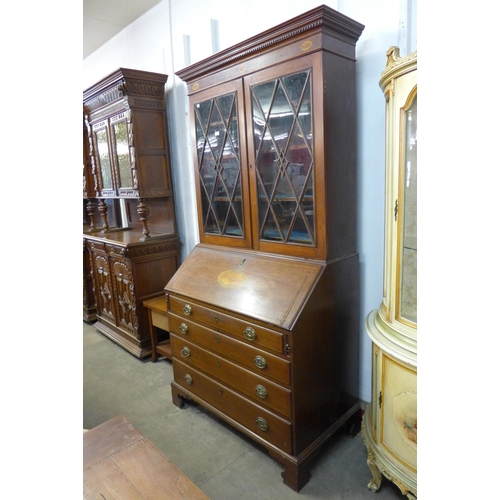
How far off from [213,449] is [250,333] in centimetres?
75

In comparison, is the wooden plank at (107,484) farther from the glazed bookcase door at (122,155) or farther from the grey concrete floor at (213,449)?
the glazed bookcase door at (122,155)

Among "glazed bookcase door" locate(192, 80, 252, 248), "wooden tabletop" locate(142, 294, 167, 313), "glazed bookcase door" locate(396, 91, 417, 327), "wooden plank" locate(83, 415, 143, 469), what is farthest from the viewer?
"wooden tabletop" locate(142, 294, 167, 313)

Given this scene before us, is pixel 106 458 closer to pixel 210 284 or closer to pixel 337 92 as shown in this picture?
pixel 210 284

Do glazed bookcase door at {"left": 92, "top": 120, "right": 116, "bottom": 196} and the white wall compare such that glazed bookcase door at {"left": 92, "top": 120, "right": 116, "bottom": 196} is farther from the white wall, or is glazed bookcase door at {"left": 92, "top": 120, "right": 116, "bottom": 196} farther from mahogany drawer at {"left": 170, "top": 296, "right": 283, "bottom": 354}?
mahogany drawer at {"left": 170, "top": 296, "right": 283, "bottom": 354}

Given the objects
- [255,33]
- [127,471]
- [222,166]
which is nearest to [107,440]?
[127,471]

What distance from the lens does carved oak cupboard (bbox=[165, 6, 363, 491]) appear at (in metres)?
1.66

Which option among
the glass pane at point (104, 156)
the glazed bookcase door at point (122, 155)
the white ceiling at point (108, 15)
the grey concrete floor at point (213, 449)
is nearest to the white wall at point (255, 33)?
the white ceiling at point (108, 15)

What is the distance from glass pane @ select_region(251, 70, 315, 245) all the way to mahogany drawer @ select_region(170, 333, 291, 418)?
28.0 inches

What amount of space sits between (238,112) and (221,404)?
1.61 metres

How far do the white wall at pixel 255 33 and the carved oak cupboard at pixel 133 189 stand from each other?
0.14m

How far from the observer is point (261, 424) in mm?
1821

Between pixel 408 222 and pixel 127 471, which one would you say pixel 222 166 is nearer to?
pixel 408 222

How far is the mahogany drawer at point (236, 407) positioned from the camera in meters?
1.74

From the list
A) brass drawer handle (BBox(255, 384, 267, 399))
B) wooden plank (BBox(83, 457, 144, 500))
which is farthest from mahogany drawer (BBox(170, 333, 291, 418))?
wooden plank (BBox(83, 457, 144, 500))
